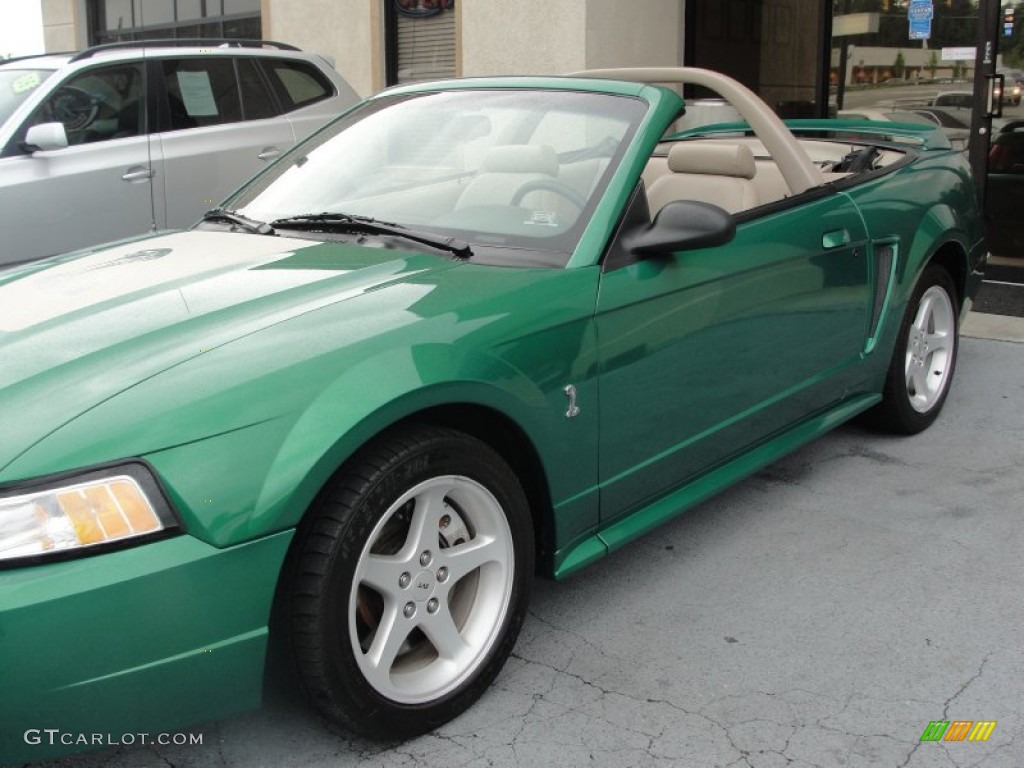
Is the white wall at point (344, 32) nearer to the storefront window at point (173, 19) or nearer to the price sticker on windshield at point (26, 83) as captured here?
the storefront window at point (173, 19)

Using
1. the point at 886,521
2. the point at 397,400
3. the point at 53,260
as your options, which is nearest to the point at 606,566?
the point at 886,521

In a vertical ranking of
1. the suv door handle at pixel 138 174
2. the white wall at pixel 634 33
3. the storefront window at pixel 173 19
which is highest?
the storefront window at pixel 173 19

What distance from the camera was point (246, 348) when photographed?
2.39m

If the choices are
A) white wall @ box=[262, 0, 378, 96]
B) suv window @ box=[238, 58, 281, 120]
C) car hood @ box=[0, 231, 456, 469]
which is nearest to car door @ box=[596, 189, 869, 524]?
car hood @ box=[0, 231, 456, 469]

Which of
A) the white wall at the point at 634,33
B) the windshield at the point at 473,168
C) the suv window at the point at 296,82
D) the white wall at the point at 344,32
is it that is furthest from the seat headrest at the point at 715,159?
the white wall at the point at 344,32

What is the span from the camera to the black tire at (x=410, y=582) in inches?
90.7

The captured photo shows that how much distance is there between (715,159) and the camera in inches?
159

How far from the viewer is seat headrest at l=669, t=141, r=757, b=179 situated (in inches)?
156

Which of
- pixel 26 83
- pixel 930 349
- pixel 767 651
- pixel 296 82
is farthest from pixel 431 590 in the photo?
pixel 296 82

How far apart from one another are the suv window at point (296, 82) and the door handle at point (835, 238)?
4643mm

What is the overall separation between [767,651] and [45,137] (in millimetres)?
4851

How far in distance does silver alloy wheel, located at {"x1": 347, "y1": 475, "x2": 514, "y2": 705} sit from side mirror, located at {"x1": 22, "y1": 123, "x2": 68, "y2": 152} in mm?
4412

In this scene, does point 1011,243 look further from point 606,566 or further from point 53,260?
point 53,260

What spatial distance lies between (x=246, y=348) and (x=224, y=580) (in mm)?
515
